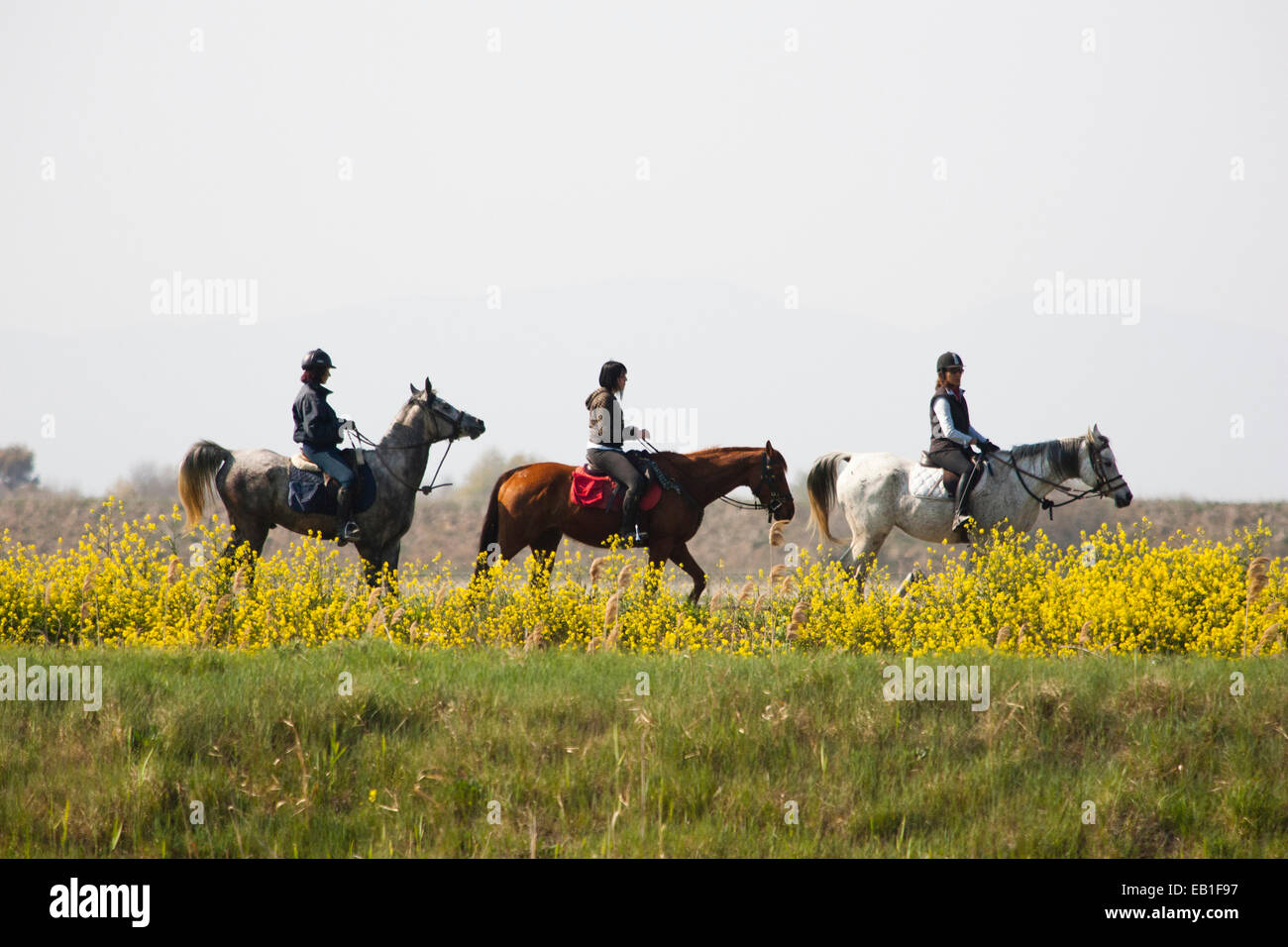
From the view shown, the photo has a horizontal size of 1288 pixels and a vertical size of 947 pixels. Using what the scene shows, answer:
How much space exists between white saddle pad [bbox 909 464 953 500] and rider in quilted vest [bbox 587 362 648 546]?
3912mm

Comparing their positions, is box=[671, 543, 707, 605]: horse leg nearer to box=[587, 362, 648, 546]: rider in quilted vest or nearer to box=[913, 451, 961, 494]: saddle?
box=[587, 362, 648, 546]: rider in quilted vest

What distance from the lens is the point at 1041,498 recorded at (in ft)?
50.0

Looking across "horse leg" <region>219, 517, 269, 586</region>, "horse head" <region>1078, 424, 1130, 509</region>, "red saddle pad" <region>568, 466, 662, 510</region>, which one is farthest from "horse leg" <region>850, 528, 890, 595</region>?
"horse leg" <region>219, 517, 269, 586</region>

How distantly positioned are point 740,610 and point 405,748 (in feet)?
14.8

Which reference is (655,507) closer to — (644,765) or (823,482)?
(823,482)

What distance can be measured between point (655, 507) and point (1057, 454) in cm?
516

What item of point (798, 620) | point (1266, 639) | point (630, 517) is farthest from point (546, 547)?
point (1266, 639)

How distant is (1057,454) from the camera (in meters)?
15.0

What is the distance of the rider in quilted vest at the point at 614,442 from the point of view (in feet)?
43.7

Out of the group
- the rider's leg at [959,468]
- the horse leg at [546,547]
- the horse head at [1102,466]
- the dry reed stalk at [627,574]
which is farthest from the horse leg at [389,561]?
the horse head at [1102,466]

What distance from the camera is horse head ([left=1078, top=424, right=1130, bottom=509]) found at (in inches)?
582
